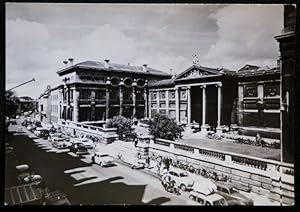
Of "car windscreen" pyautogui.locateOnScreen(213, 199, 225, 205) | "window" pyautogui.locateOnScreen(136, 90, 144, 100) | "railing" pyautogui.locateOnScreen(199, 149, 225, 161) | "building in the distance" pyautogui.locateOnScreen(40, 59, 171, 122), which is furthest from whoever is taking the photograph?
"window" pyautogui.locateOnScreen(136, 90, 144, 100)

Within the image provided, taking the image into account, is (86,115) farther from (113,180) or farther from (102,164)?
(113,180)

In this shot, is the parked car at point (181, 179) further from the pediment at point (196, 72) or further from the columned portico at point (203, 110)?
the pediment at point (196, 72)

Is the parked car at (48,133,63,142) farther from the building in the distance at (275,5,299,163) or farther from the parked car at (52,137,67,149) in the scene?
the building in the distance at (275,5,299,163)

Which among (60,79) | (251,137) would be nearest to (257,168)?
(251,137)

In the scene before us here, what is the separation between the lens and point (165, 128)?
2771 mm

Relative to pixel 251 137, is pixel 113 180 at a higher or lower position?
lower

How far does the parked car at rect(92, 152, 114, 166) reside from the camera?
8.85ft

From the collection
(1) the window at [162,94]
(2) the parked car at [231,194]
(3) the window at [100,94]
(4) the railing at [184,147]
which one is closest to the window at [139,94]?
(1) the window at [162,94]

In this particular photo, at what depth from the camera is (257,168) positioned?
2543 millimetres

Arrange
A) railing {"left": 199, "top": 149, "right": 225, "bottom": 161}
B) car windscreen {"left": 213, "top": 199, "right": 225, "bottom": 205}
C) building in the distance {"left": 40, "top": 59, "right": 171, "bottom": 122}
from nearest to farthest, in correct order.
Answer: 1. car windscreen {"left": 213, "top": 199, "right": 225, "bottom": 205}
2. railing {"left": 199, "top": 149, "right": 225, "bottom": 161}
3. building in the distance {"left": 40, "top": 59, "right": 171, "bottom": 122}

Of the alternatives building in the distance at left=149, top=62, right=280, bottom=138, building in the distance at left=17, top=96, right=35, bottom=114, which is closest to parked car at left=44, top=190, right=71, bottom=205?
building in the distance at left=17, top=96, right=35, bottom=114

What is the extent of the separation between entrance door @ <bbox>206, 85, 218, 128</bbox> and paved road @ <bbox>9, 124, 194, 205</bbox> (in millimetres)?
690

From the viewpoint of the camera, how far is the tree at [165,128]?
9.05 ft

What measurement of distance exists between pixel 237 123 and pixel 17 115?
6.45 feet
